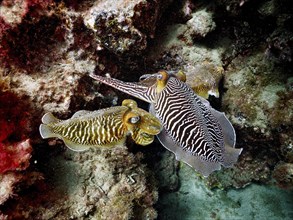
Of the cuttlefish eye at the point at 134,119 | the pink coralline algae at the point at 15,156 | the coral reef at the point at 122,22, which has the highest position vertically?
the coral reef at the point at 122,22

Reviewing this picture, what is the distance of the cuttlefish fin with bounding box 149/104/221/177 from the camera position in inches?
151

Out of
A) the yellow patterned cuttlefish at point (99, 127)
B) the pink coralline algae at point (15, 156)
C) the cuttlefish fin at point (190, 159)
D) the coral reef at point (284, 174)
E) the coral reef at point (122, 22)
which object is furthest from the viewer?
the coral reef at point (284, 174)

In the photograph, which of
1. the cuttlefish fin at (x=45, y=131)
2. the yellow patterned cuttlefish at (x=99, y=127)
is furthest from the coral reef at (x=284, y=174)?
the cuttlefish fin at (x=45, y=131)

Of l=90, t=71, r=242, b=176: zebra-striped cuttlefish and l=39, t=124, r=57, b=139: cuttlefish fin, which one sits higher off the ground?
l=90, t=71, r=242, b=176: zebra-striped cuttlefish

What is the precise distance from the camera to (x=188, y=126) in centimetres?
Answer: 369

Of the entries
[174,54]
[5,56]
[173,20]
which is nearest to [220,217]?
[174,54]

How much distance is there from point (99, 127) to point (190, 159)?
4.34ft

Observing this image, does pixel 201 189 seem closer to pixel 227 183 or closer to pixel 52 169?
pixel 227 183

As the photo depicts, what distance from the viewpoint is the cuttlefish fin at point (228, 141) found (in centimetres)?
391

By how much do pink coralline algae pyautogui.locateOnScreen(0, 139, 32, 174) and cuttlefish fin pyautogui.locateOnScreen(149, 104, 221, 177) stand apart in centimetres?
178

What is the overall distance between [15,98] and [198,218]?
188 inches

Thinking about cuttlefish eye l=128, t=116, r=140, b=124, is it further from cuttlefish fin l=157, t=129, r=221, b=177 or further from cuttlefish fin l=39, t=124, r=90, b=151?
cuttlefish fin l=39, t=124, r=90, b=151

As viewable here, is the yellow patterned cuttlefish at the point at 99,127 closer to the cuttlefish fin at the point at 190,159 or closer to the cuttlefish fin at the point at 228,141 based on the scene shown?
the cuttlefish fin at the point at 190,159

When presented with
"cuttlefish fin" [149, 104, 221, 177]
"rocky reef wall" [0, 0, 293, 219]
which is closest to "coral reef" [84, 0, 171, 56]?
"rocky reef wall" [0, 0, 293, 219]
